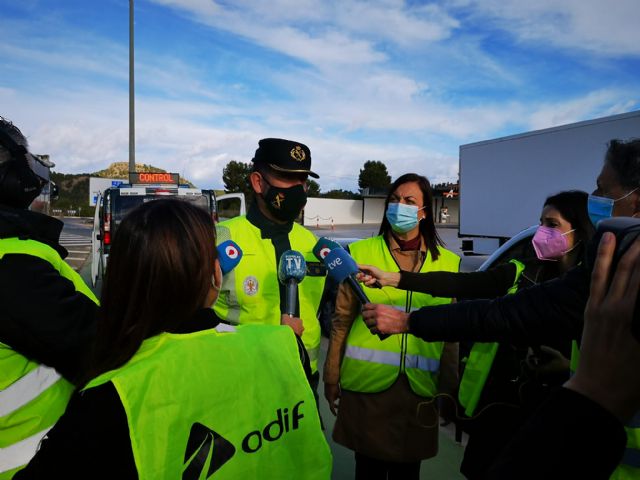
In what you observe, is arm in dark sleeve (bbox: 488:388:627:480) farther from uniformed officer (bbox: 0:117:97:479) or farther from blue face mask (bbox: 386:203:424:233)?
blue face mask (bbox: 386:203:424:233)

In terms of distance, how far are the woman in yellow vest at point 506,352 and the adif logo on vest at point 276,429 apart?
1.22 metres

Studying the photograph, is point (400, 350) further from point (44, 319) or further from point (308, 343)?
point (44, 319)

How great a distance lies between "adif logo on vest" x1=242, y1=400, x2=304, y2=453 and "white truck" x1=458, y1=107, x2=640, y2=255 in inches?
297

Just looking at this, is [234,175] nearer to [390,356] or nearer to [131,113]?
[131,113]

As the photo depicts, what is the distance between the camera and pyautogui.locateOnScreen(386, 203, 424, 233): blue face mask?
2.68 metres

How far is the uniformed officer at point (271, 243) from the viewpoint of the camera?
2338mm

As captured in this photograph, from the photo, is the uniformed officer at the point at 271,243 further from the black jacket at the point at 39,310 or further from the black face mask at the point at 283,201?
the black jacket at the point at 39,310

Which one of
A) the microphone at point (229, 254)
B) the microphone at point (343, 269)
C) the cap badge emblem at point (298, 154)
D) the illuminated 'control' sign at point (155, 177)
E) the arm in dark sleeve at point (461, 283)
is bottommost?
the arm in dark sleeve at point (461, 283)

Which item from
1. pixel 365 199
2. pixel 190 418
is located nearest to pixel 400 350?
pixel 190 418

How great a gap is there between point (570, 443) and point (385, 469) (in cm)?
203

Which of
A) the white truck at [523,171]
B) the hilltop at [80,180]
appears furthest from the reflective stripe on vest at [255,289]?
the hilltop at [80,180]

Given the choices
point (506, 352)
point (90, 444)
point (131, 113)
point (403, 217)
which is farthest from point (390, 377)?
point (131, 113)

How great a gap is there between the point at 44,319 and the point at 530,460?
1.35 meters

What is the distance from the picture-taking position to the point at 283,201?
8.34 ft
